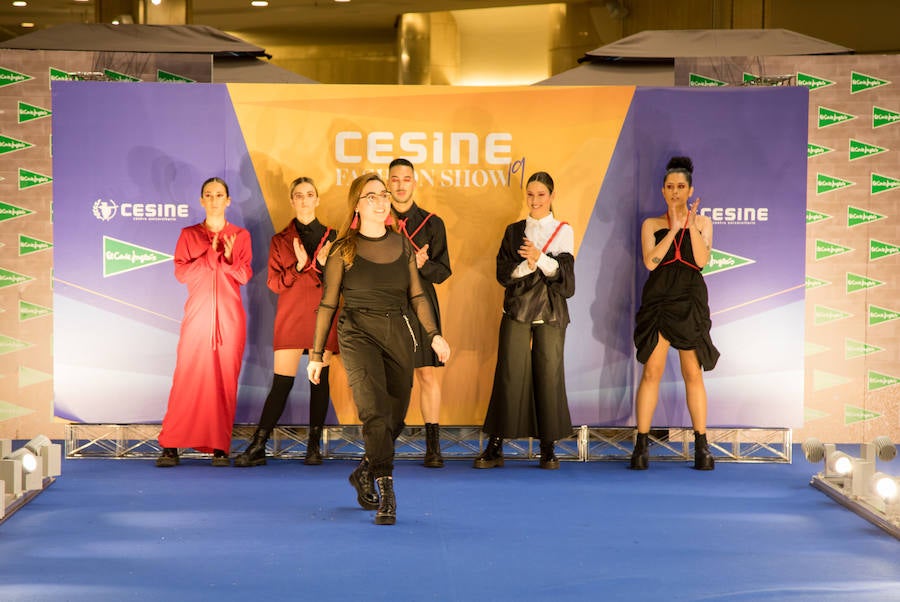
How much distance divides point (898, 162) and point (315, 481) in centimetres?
465

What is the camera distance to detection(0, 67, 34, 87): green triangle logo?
25.8 feet

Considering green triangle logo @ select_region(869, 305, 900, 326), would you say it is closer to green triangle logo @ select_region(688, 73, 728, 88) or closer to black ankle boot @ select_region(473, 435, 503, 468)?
green triangle logo @ select_region(688, 73, 728, 88)

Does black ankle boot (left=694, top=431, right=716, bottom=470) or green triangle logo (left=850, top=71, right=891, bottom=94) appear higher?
green triangle logo (left=850, top=71, right=891, bottom=94)

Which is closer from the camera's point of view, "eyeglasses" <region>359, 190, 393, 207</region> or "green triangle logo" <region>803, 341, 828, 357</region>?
"eyeglasses" <region>359, 190, 393, 207</region>

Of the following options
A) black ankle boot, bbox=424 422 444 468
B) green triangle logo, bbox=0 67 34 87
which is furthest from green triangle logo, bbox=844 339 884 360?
green triangle logo, bbox=0 67 34 87

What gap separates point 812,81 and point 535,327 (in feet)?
9.36

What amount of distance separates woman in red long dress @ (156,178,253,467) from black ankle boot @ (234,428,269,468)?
0.10 m

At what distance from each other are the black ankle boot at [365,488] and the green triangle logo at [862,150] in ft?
14.4

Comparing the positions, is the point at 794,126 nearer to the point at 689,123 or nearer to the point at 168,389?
the point at 689,123

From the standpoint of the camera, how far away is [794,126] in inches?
292

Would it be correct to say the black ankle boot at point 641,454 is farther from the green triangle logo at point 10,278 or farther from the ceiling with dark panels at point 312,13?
the ceiling with dark panels at point 312,13

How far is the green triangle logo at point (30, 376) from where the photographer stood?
790 centimetres

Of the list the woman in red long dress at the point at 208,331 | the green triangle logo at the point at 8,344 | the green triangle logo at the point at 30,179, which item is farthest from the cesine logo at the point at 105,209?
the green triangle logo at the point at 8,344

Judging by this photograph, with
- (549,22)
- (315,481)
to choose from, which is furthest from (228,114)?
(549,22)
